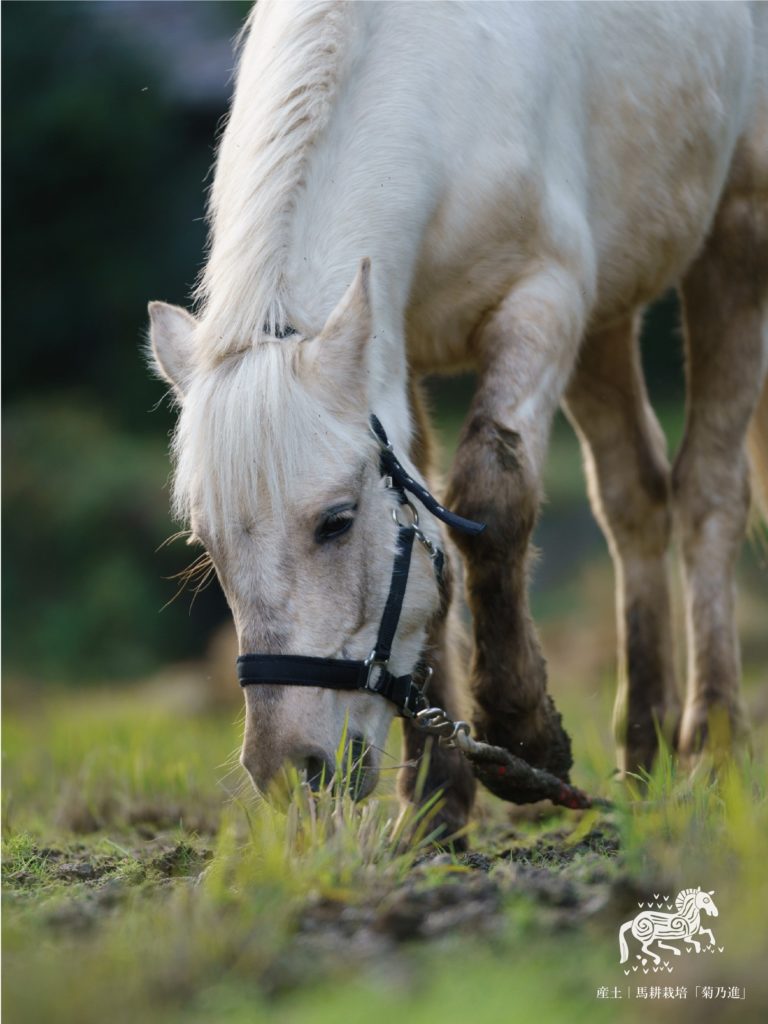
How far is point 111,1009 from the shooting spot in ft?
5.66

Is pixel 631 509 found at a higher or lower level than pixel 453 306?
lower

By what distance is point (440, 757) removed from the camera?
3590 millimetres

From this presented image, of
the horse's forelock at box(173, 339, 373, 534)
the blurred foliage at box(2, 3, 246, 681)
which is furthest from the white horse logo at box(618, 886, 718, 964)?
the blurred foliage at box(2, 3, 246, 681)

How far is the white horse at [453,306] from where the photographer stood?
275cm

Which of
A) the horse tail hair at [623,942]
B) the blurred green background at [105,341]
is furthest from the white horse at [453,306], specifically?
the blurred green background at [105,341]

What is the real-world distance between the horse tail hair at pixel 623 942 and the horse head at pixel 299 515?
0.81 meters

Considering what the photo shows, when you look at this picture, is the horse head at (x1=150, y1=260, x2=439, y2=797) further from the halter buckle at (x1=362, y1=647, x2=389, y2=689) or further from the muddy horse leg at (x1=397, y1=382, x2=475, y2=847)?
the muddy horse leg at (x1=397, y1=382, x2=475, y2=847)

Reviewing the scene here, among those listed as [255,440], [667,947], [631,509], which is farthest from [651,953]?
[631,509]

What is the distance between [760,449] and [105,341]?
9.04 m

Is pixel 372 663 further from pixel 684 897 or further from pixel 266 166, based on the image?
pixel 266 166

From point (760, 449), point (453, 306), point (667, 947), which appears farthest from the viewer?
point (760, 449)

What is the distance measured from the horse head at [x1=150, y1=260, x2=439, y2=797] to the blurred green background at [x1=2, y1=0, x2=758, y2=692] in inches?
321

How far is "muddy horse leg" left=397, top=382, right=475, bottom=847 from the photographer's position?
11.5 feet

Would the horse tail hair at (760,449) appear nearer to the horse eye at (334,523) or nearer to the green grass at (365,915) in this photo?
the green grass at (365,915)
